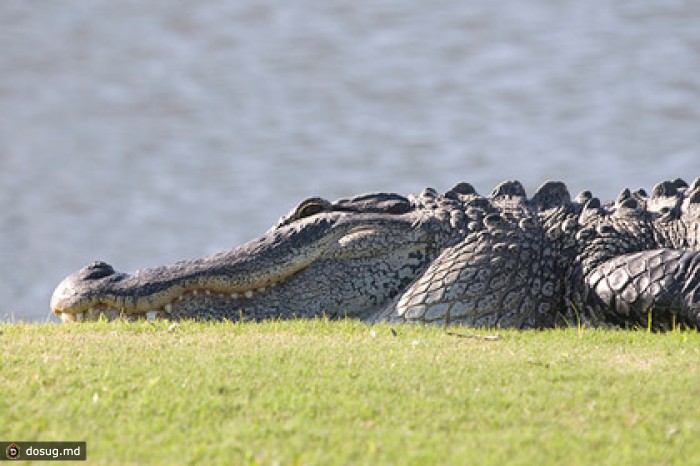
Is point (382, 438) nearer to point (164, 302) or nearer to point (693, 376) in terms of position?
point (693, 376)

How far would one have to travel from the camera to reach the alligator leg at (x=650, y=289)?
776 centimetres

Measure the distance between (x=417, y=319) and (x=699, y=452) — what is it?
10.9 feet

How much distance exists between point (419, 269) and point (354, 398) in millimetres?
2905

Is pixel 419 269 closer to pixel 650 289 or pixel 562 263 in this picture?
pixel 562 263

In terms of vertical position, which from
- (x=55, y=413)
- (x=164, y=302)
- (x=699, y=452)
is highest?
→ (x=164, y=302)

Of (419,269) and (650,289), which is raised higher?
(419,269)

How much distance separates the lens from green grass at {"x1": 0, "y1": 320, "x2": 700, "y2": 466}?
511cm

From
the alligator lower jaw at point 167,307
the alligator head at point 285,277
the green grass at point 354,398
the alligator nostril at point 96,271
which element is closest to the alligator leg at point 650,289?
the green grass at point 354,398

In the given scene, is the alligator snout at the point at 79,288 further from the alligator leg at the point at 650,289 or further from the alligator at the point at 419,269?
the alligator leg at the point at 650,289

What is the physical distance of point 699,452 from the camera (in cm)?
514

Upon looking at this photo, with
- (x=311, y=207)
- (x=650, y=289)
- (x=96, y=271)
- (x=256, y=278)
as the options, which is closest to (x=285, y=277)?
(x=256, y=278)

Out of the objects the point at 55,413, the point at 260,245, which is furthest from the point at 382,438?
the point at 260,245

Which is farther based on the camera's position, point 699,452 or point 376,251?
point 376,251

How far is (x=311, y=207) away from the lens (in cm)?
905
